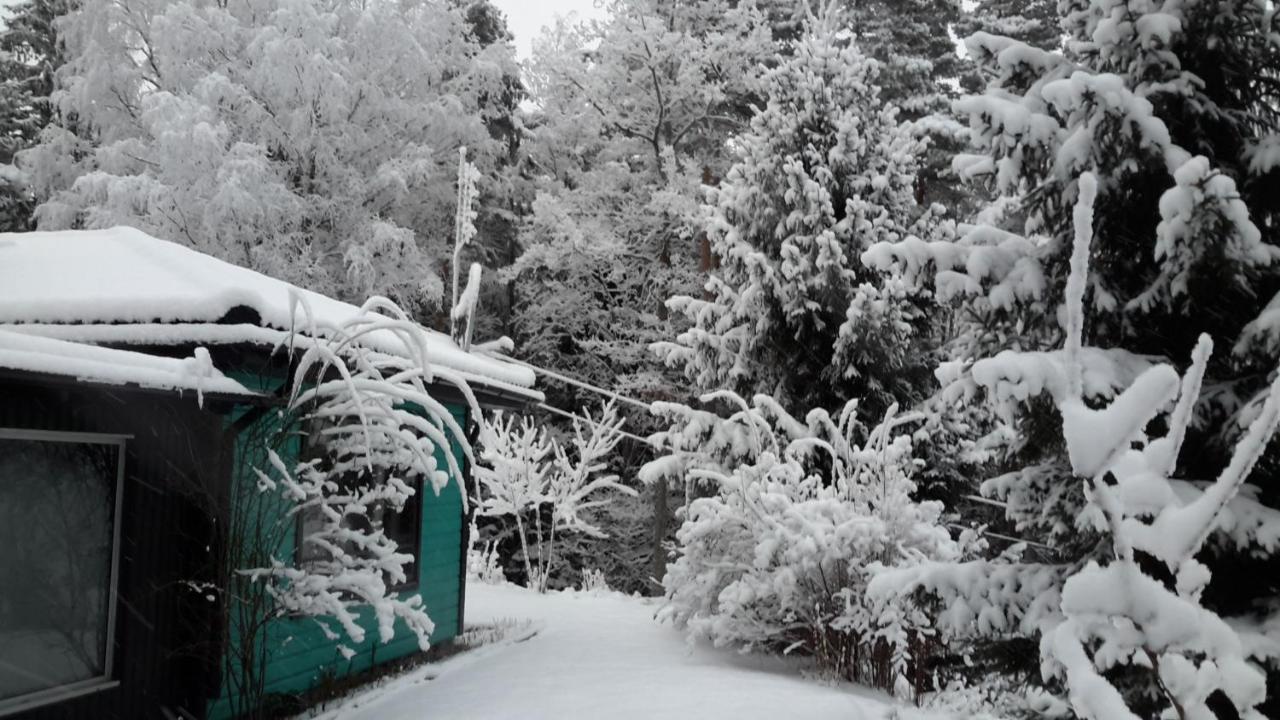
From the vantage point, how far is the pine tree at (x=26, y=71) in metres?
21.0

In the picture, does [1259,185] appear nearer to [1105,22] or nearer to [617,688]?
[1105,22]

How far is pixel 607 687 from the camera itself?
21.4ft

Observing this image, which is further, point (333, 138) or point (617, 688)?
point (333, 138)

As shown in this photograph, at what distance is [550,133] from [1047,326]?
57.7ft

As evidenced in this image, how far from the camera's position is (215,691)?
5.68 meters

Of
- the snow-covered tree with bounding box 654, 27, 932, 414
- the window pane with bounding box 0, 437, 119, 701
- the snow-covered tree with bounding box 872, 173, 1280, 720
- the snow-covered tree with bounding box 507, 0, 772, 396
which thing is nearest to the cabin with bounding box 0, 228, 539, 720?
the window pane with bounding box 0, 437, 119, 701

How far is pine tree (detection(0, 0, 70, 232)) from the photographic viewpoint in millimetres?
21016

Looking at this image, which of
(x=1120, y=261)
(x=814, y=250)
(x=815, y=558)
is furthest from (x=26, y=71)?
(x=1120, y=261)

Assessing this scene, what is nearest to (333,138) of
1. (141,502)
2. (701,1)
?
(701,1)

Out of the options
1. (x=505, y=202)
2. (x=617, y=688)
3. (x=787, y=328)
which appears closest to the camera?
(x=617, y=688)

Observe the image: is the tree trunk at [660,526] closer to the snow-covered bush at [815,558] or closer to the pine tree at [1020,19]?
the snow-covered bush at [815,558]

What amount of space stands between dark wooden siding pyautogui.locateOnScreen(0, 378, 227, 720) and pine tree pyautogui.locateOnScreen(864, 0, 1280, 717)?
421 cm

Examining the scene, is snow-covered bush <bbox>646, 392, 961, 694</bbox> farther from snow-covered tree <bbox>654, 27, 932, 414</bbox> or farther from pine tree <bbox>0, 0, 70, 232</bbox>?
pine tree <bbox>0, 0, 70, 232</bbox>

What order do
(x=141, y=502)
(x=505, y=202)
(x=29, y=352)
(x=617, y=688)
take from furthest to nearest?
(x=505, y=202) < (x=617, y=688) < (x=141, y=502) < (x=29, y=352)
